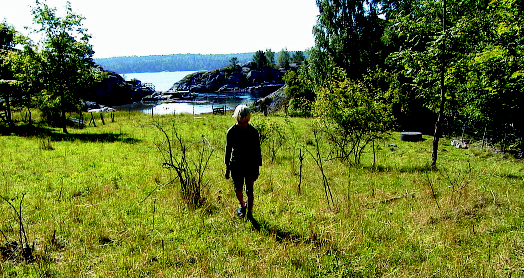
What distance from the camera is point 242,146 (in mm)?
5922

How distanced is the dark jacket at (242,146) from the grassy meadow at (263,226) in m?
1.19

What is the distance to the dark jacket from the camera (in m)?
5.93

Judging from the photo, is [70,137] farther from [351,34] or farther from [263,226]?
[351,34]

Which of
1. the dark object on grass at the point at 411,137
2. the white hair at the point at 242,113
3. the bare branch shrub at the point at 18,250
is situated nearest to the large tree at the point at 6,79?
the bare branch shrub at the point at 18,250

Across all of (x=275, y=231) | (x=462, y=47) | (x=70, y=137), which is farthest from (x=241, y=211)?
(x=70, y=137)

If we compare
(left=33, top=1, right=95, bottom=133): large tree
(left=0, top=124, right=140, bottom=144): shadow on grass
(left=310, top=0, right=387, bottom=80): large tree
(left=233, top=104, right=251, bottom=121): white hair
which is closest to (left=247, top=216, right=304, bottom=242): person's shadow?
(left=233, top=104, right=251, bottom=121): white hair

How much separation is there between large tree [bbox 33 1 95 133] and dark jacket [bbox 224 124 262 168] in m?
18.4

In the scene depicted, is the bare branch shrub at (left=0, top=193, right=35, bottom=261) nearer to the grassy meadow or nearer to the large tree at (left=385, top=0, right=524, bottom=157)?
the grassy meadow

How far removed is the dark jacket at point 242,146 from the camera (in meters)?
5.93

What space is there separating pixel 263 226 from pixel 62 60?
20.3 m

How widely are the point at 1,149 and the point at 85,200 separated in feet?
30.3

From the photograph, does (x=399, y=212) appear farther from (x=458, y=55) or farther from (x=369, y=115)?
(x=458, y=55)

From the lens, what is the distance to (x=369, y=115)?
41.9 ft

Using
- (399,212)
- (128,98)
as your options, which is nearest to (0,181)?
(399,212)
